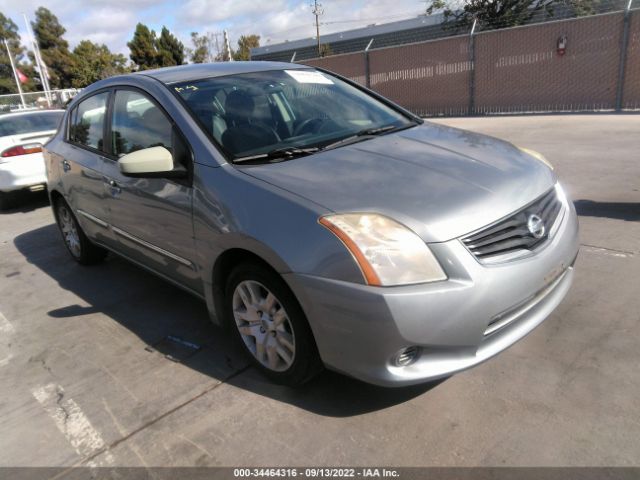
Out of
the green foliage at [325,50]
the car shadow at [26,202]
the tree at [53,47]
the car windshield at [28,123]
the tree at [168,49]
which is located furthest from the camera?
the tree at [53,47]

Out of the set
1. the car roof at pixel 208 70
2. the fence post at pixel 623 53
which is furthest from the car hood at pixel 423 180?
the fence post at pixel 623 53

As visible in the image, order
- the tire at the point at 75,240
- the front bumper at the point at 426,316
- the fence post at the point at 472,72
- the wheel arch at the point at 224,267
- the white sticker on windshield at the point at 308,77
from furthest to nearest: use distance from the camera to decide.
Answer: the fence post at the point at 472,72, the tire at the point at 75,240, the white sticker on windshield at the point at 308,77, the wheel arch at the point at 224,267, the front bumper at the point at 426,316

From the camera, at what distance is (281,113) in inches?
129

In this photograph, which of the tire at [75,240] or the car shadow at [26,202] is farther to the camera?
the car shadow at [26,202]

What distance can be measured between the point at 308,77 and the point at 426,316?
232cm

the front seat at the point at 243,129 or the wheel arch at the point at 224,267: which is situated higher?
the front seat at the point at 243,129

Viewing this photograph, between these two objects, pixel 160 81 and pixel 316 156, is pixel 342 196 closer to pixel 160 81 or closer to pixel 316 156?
pixel 316 156

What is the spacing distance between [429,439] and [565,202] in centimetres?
152

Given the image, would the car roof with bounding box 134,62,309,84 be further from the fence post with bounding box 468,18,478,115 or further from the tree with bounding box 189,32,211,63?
the tree with bounding box 189,32,211,63

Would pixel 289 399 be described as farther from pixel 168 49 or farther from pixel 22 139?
pixel 168 49

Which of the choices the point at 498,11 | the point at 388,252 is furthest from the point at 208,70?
the point at 498,11

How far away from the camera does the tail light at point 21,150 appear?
753 centimetres

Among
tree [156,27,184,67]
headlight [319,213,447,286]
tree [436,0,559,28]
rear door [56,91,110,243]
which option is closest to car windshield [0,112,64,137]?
rear door [56,91,110,243]

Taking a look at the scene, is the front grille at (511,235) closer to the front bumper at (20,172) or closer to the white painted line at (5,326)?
the white painted line at (5,326)
